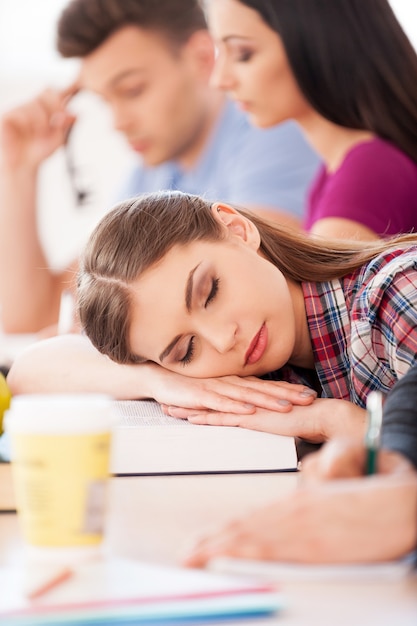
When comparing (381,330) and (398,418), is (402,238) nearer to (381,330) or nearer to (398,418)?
(381,330)

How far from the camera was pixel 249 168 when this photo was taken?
2.75 metres

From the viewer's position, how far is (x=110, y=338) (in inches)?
50.3

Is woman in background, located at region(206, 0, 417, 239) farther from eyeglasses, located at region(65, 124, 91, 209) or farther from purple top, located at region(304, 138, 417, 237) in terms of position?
eyeglasses, located at region(65, 124, 91, 209)

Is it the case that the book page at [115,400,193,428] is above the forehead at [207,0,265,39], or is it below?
below

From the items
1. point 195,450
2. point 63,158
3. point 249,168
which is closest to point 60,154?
point 63,158

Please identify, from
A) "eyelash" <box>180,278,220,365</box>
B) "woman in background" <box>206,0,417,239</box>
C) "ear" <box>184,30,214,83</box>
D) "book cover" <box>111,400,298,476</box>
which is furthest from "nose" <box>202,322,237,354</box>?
"ear" <box>184,30,214,83</box>

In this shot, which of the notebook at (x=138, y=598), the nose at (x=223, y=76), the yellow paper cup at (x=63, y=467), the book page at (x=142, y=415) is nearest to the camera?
the notebook at (x=138, y=598)

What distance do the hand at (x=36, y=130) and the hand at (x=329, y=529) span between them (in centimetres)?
234

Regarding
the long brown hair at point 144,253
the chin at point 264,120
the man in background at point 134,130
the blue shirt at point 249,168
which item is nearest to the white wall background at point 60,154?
the blue shirt at point 249,168

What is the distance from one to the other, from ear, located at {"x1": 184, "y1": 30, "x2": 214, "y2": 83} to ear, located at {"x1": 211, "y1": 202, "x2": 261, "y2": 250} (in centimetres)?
167

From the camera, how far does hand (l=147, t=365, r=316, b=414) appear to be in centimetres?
113

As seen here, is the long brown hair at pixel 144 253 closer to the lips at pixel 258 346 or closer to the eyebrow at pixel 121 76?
the lips at pixel 258 346

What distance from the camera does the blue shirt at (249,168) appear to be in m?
2.68

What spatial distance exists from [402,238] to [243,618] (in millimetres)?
974
